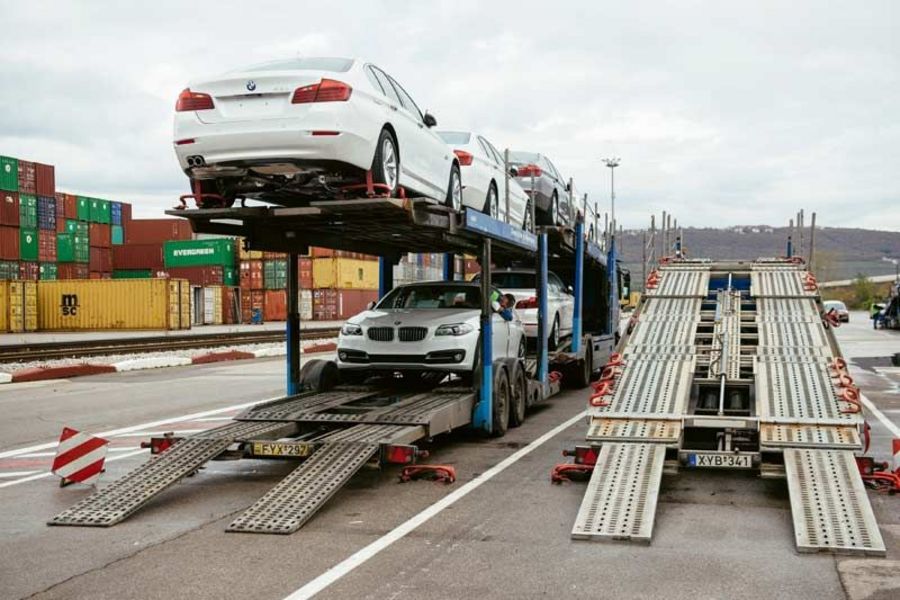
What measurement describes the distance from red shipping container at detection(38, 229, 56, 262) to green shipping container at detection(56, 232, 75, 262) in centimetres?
92

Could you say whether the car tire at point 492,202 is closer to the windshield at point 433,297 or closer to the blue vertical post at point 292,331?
the windshield at point 433,297

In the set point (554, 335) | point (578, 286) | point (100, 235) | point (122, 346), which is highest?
point (100, 235)

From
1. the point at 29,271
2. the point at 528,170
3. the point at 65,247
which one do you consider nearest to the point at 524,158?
the point at 528,170

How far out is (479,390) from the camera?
10.7 meters

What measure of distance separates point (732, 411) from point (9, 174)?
47032 mm

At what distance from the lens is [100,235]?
2351 inches

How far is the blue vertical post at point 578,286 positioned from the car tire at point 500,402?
499 centimetres

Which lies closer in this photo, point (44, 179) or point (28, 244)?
point (28, 244)

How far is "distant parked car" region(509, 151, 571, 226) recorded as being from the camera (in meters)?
15.9

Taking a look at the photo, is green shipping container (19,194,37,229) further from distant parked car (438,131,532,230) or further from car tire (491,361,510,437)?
car tire (491,361,510,437)

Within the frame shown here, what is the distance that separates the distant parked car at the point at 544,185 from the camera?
15922 mm

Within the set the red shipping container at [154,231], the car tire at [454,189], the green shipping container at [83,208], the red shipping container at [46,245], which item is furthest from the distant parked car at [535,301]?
the red shipping container at [154,231]

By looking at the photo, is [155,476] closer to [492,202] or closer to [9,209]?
[492,202]

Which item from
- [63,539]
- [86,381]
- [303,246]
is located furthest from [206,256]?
[63,539]
